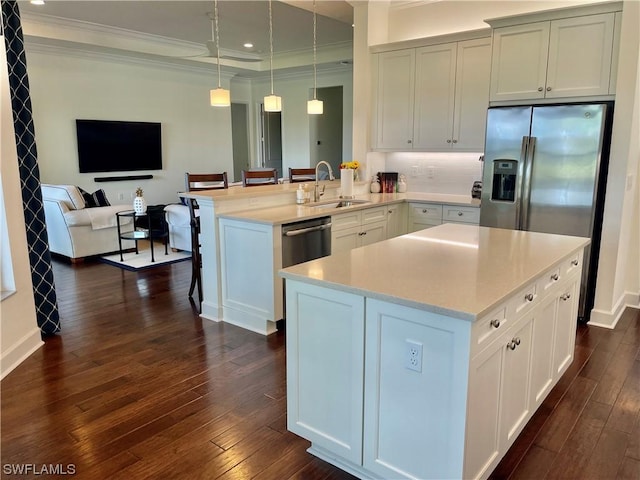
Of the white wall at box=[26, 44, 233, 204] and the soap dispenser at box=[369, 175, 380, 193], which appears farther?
the white wall at box=[26, 44, 233, 204]

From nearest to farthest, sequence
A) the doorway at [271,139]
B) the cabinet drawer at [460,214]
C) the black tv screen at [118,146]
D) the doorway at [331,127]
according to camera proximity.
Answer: the cabinet drawer at [460,214] < the black tv screen at [118,146] < the doorway at [331,127] < the doorway at [271,139]

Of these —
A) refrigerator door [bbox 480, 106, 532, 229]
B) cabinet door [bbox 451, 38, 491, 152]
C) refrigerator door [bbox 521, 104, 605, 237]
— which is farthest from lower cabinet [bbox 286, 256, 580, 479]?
cabinet door [bbox 451, 38, 491, 152]

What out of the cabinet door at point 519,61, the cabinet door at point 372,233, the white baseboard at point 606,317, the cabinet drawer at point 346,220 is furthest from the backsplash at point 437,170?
the white baseboard at point 606,317

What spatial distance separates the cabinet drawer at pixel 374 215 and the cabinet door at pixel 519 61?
1.42 meters

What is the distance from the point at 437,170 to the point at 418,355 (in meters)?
3.95

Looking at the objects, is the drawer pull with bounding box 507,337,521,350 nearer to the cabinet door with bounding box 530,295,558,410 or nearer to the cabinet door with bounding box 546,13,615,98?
the cabinet door with bounding box 530,295,558,410

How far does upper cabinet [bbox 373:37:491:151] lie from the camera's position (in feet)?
15.1

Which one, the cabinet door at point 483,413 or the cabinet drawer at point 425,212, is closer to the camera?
the cabinet door at point 483,413

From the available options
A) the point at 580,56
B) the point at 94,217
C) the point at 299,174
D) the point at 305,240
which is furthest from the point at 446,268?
the point at 94,217

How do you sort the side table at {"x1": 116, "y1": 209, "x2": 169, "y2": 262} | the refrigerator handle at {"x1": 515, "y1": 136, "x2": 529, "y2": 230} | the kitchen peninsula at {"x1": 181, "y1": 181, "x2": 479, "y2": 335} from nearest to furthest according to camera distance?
the kitchen peninsula at {"x1": 181, "y1": 181, "x2": 479, "y2": 335}
the refrigerator handle at {"x1": 515, "y1": 136, "x2": 529, "y2": 230}
the side table at {"x1": 116, "y1": 209, "x2": 169, "y2": 262}

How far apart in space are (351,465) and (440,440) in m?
0.53

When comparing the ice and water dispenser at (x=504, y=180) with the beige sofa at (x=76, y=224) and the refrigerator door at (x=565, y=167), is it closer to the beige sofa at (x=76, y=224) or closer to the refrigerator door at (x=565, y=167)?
the refrigerator door at (x=565, y=167)

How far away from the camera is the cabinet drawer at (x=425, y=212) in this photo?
4.86m

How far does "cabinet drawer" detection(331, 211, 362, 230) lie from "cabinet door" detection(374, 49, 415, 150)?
1290 mm
